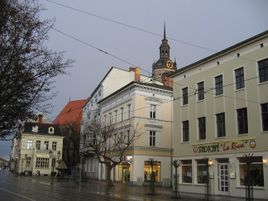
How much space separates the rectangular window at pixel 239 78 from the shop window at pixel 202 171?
7.50 meters

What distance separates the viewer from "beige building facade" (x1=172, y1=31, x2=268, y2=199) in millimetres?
30703

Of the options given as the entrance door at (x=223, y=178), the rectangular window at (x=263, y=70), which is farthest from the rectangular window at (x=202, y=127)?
the rectangular window at (x=263, y=70)

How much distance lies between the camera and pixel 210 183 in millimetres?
34875

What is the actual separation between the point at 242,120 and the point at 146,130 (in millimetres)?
21664

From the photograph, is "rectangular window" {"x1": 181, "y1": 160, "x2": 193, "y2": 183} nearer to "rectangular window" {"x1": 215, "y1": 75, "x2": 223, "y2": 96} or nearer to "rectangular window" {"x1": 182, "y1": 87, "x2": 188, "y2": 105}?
"rectangular window" {"x1": 182, "y1": 87, "x2": 188, "y2": 105}

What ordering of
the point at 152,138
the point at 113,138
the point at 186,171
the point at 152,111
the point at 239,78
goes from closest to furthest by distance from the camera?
the point at 239,78
the point at 186,171
the point at 152,138
the point at 152,111
the point at 113,138

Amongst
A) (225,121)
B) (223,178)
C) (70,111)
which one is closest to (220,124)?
(225,121)

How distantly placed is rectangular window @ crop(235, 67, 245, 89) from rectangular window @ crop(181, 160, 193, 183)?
9319 mm

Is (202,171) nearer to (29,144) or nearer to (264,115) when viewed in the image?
(264,115)

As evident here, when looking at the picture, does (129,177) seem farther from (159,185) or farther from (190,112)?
(190,112)

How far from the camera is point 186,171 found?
128ft

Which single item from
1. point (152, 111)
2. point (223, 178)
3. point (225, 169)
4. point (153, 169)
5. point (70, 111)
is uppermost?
point (70, 111)

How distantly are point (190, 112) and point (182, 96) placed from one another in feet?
8.15

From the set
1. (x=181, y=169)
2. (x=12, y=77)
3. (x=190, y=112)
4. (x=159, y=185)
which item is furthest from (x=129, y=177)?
(x=12, y=77)
